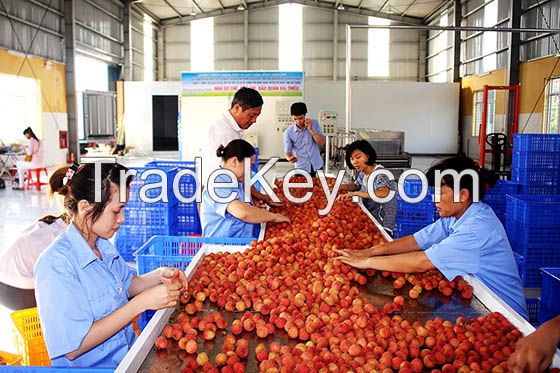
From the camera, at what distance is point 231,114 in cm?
400

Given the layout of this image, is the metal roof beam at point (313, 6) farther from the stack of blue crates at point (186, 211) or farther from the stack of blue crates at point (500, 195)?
the stack of blue crates at point (186, 211)

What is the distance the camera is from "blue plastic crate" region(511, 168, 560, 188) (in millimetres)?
5562

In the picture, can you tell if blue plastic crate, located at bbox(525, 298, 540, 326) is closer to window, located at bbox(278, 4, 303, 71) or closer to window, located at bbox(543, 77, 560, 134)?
window, located at bbox(543, 77, 560, 134)

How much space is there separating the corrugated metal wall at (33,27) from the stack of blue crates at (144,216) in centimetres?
974

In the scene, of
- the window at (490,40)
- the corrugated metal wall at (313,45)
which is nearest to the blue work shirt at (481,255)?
the window at (490,40)

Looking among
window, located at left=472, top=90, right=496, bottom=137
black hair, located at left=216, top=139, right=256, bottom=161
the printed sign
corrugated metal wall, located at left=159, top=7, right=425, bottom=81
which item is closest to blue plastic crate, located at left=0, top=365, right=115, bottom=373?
black hair, located at left=216, top=139, right=256, bottom=161

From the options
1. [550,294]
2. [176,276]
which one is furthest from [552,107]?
[176,276]

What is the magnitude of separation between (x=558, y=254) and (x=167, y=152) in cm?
1542

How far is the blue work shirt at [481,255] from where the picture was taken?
2.20 metres

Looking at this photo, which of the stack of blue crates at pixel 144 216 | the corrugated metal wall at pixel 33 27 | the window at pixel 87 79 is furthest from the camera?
the window at pixel 87 79

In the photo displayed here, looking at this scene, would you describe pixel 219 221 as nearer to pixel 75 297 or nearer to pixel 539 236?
pixel 75 297

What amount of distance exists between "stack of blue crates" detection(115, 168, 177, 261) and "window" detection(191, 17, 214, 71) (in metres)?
17.8

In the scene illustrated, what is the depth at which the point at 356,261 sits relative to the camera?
2.47 metres

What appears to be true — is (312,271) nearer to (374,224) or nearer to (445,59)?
(374,224)
